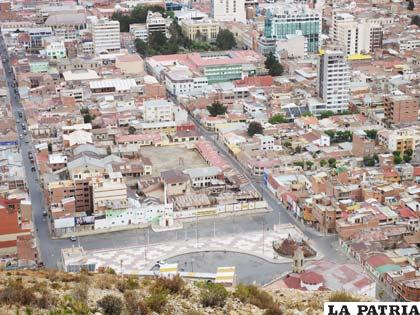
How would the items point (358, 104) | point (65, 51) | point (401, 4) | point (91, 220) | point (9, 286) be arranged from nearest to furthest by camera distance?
1. point (9, 286)
2. point (91, 220)
3. point (358, 104)
4. point (65, 51)
5. point (401, 4)

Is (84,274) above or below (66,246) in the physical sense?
above

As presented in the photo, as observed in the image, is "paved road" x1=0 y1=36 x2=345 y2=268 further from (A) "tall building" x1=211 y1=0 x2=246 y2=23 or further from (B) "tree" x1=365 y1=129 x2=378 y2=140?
(A) "tall building" x1=211 y1=0 x2=246 y2=23

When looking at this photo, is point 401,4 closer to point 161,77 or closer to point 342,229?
point 161,77

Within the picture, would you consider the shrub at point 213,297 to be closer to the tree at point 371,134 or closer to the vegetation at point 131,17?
the tree at point 371,134

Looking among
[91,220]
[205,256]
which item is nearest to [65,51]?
[91,220]

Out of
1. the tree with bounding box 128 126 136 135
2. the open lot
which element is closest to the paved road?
the open lot

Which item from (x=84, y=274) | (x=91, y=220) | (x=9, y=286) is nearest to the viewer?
(x=9, y=286)

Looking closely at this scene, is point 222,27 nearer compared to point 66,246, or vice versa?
point 66,246
